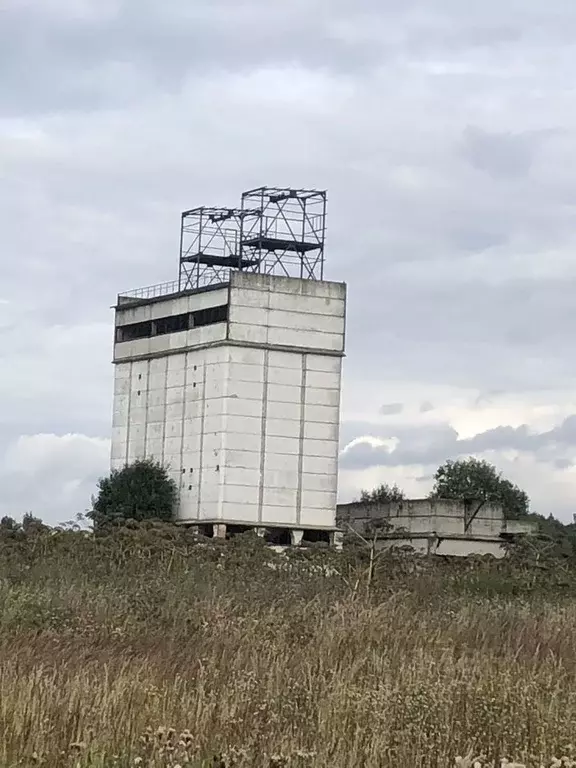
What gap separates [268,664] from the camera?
11.8m

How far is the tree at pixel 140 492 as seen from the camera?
272ft

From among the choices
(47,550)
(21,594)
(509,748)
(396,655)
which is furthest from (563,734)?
(47,550)

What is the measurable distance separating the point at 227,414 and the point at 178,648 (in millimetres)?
71199

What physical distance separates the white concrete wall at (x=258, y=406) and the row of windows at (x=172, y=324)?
544mm

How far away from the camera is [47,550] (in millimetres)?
20719

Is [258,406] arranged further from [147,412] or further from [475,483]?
[475,483]

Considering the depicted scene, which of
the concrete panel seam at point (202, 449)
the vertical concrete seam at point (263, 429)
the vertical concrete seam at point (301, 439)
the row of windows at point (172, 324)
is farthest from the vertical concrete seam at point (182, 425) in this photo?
the vertical concrete seam at point (301, 439)

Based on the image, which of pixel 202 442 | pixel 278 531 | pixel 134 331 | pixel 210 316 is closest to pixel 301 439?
pixel 278 531

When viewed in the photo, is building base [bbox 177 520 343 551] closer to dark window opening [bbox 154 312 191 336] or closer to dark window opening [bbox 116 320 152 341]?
dark window opening [bbox 154 312 191 336]

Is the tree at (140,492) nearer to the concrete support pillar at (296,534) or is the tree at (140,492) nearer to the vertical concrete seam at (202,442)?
the vertical concrete seam at (202,442)

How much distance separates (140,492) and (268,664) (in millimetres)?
72512

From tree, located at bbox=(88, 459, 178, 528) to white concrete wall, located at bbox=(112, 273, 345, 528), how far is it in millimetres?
860

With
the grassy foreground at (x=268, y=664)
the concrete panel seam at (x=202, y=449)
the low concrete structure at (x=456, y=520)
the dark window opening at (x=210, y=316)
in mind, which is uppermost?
the dark window opening at (x=210, y=316)

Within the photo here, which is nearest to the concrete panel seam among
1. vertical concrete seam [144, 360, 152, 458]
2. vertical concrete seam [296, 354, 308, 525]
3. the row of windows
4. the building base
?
the building base
